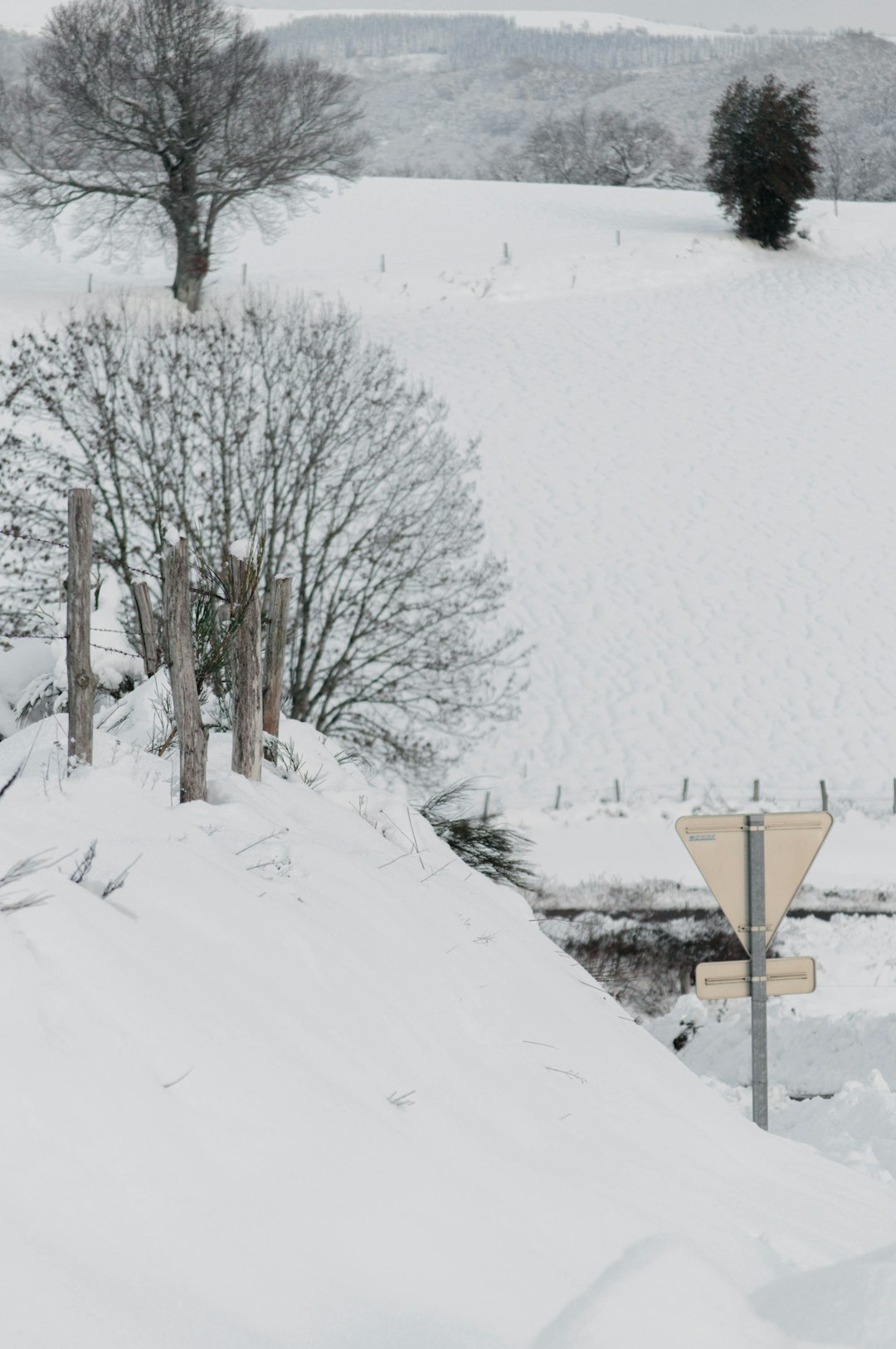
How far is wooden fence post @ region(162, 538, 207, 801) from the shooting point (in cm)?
535

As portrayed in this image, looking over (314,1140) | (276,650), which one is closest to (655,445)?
(276,650)

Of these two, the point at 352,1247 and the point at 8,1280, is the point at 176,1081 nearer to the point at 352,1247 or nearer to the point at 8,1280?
the point at 352,1247

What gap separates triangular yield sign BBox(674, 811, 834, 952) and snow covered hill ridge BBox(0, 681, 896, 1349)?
1436 mm

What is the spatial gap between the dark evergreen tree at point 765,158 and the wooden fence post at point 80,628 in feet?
114

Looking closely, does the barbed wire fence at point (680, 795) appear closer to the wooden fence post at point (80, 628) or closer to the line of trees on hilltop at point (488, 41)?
the wooden fence post at point (80, 628)

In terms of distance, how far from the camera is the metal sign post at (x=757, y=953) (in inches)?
241

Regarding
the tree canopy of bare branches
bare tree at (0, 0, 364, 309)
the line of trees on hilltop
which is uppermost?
the line of trees on hilltop

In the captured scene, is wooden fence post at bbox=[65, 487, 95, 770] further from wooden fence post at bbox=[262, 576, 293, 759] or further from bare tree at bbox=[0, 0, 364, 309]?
bare tree at bbox=[0, 0, 364, 309]

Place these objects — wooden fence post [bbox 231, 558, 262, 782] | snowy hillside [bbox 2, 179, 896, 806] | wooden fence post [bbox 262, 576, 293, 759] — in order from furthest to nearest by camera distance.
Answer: snowy hillside [bbox 2, 179, 896, 806]
wooden fence post [bbox 262, 576, 293, 759]
wooden fence post [bbox 231, 558, 262, 782]

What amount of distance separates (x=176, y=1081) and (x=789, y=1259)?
1.91m

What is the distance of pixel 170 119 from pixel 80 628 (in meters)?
25.9

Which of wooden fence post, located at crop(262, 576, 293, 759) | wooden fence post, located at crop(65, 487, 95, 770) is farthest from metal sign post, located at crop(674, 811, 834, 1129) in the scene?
wooden fence post, located at crop(65, 487, 95, 770)

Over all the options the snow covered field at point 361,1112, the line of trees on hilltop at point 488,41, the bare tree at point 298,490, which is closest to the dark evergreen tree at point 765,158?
the bare tree at point 298,490

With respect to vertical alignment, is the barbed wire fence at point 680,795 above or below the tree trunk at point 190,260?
below
